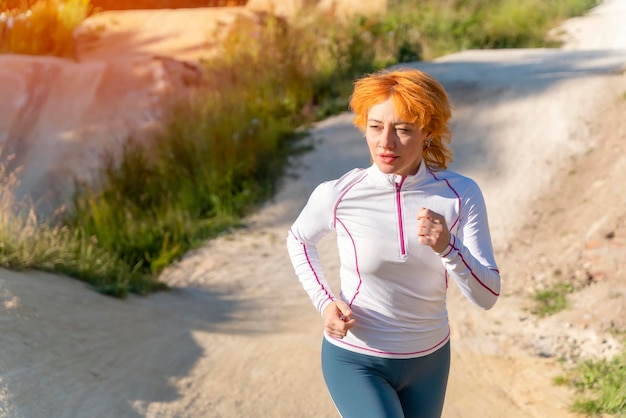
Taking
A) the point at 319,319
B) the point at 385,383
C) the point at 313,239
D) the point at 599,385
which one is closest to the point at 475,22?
the point at 319,319

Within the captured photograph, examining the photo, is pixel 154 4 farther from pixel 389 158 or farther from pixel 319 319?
pixel 389 158

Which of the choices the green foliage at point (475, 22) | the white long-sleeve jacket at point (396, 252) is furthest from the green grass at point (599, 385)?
the green foliage at point (475, 22)

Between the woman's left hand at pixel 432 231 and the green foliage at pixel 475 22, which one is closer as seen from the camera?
the woman's left hand at pixel 432 231

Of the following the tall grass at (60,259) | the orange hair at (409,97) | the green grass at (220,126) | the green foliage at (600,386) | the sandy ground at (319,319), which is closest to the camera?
the orange hair at (409,97)

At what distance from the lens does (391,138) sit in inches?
91.9

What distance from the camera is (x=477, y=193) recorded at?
2373mm

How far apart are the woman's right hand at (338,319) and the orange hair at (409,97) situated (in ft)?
1.69

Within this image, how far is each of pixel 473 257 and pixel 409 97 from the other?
457 millimetres

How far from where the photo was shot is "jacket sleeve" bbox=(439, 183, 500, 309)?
2.19 meters

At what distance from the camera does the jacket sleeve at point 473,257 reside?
2.19m

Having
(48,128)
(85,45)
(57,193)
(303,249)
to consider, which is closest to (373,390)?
(303,249)

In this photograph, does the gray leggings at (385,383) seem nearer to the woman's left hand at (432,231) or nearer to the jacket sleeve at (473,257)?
the jacket sleeve at (473,257)

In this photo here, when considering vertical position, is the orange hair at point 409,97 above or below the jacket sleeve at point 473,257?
above

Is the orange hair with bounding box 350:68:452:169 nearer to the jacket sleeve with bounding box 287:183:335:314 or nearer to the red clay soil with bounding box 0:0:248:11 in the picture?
the jacket sleeve with bounding box 287:183:335:314
